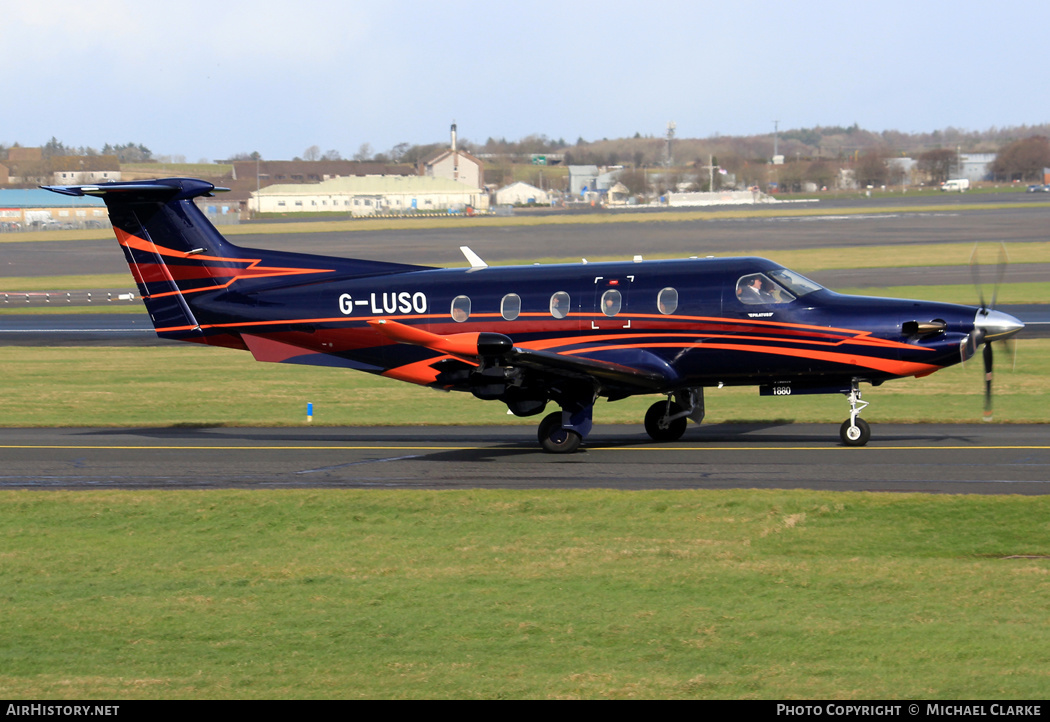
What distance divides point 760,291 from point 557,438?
4.37 metres

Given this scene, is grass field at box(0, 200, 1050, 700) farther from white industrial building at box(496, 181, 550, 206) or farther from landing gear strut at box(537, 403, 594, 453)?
white industrial building at box(496, 181, 550, 206)

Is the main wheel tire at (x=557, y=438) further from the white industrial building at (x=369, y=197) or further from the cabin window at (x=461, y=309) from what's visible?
the white industrial building at (x=369, y=197)

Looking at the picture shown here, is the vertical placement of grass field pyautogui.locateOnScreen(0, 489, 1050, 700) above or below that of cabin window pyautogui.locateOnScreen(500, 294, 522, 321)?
below

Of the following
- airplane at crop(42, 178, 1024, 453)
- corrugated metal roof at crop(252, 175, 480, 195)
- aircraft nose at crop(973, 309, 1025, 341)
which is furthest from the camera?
corrugated metal roof at crop(252, 175, 480, 195)

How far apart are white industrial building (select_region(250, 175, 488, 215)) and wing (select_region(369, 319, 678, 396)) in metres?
142

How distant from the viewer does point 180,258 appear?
22.3m

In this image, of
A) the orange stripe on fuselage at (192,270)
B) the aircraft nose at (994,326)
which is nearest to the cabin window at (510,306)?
the orange stripe on fuselage at (192,270)

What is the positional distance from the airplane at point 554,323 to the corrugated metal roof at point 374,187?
470 ft

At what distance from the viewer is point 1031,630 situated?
32.7 ft

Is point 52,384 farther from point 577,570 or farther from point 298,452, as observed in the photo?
point 577,570

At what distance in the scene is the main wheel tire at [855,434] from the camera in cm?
1925

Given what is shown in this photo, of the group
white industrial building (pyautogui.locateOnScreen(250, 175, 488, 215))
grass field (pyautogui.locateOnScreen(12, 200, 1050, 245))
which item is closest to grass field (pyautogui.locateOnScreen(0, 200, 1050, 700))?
grass field (pyautogui.locateOnScreen(12, 200, 1050, 245))

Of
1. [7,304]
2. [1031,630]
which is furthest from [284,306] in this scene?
[7,304]

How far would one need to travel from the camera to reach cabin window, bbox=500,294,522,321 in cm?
2042
